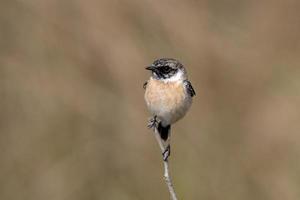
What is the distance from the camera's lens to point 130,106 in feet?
29.7

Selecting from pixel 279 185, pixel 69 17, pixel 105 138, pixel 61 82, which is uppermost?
pixel 69 17

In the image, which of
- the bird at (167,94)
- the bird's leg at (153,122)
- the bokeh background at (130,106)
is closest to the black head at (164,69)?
the bird at (167,94)

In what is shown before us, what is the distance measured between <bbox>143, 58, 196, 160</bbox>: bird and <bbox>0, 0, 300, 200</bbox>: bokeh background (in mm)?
1319

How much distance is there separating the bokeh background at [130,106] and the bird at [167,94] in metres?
1.32

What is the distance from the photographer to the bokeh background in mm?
8930

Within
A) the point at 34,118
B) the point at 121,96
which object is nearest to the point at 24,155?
the point at 34,118

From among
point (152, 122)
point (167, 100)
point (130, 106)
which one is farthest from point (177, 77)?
point (130, 106)

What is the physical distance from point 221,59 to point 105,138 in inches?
55.0

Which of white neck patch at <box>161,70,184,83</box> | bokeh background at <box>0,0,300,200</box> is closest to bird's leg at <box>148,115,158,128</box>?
white neck patch at <box>161,70,184,83</box>

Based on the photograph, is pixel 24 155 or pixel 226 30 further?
pixel 226 30

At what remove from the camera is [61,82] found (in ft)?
30.5

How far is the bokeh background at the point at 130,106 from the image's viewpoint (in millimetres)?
8930

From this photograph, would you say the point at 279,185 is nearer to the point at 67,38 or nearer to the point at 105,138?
the point at 105,138

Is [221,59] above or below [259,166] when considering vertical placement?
above
